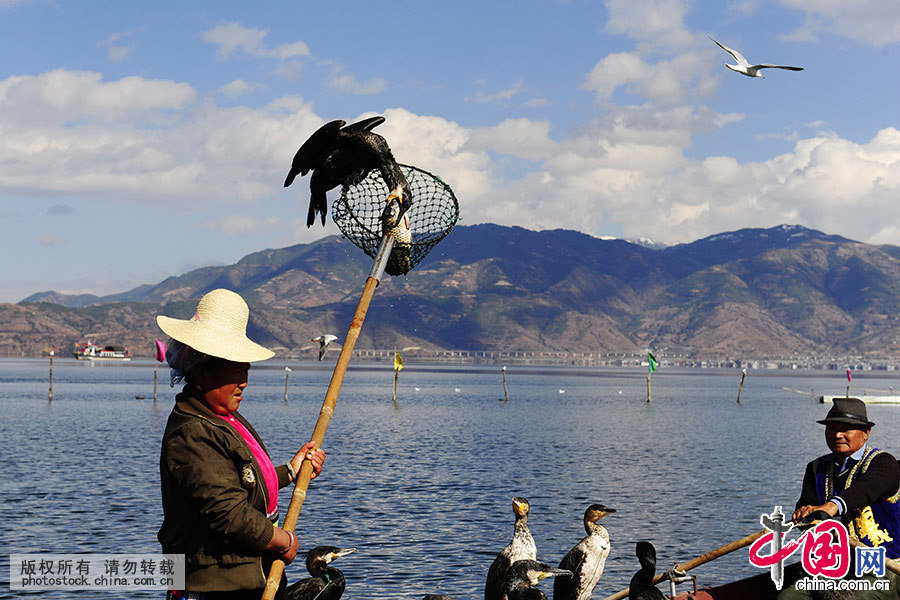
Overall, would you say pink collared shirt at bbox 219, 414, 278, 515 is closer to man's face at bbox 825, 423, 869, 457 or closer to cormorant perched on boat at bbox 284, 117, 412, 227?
cormorant perched on boat at bbox 284, 117, 412, 227

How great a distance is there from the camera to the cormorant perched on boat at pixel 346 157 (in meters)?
7.41

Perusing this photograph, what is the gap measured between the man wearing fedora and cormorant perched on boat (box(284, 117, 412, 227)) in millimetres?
4674

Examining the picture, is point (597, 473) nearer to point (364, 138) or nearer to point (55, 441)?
point (55, 441)

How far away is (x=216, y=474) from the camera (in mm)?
5816

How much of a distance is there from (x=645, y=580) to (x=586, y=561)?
6.76 feet

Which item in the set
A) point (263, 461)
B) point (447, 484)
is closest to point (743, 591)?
point (263, 461)

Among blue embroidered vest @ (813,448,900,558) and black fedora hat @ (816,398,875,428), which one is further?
blue embroidered vest @ (813,448,900,558)

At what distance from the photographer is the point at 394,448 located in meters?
69.1

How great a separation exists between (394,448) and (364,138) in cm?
6304

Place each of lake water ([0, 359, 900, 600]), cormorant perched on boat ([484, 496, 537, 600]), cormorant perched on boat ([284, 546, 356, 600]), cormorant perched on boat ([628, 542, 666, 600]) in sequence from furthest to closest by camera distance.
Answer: lake water ([0, 359, 900, 600])
cormorant perched on boat ([484, 496, 537, 600])
cormorant perched on boat ([284, 546, 356, 600])
cormorant perched on boat ([628, 542, 666, 600])

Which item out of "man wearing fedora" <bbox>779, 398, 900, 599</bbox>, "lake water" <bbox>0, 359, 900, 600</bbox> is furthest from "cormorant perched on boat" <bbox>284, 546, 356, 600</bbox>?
"lake water" <bbox>0, 359, 900, 600</bbox>

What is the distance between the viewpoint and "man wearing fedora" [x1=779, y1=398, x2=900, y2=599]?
339 inches

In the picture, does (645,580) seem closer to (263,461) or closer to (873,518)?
(873,518)

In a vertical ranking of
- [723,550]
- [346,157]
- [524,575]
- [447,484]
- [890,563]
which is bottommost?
[447,484]
